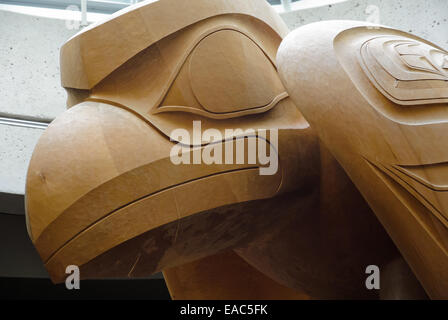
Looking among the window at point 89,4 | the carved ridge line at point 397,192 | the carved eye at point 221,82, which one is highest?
Answer: the window at point 89,4

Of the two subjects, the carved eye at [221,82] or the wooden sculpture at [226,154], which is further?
the carved eye at [221,82]

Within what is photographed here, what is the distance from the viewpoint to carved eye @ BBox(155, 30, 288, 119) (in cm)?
181

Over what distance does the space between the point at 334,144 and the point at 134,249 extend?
2.41 ft

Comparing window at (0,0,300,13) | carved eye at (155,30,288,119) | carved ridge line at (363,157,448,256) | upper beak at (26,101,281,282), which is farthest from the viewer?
window at (0,0,300,13)

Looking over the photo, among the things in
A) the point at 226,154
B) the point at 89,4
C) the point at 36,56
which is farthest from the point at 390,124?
the point at 89,4

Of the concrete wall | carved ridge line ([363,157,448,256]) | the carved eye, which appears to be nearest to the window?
the concrete wall

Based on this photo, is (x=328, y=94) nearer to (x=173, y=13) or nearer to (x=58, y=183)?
(x=173, y=13)

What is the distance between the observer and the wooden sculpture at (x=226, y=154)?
1.60 metres

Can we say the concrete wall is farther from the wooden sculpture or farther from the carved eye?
the carved eye

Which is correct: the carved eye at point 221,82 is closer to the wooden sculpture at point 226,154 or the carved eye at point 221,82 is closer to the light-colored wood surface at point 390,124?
the wooden sculpture at point 226,154

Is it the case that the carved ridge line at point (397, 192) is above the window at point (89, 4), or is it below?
below

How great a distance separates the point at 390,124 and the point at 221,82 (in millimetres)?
607

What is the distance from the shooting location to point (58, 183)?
164cm

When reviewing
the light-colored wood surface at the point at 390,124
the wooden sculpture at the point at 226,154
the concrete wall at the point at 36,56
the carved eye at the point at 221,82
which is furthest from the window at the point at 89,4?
the light-colored wood surface at the point at 390,124
